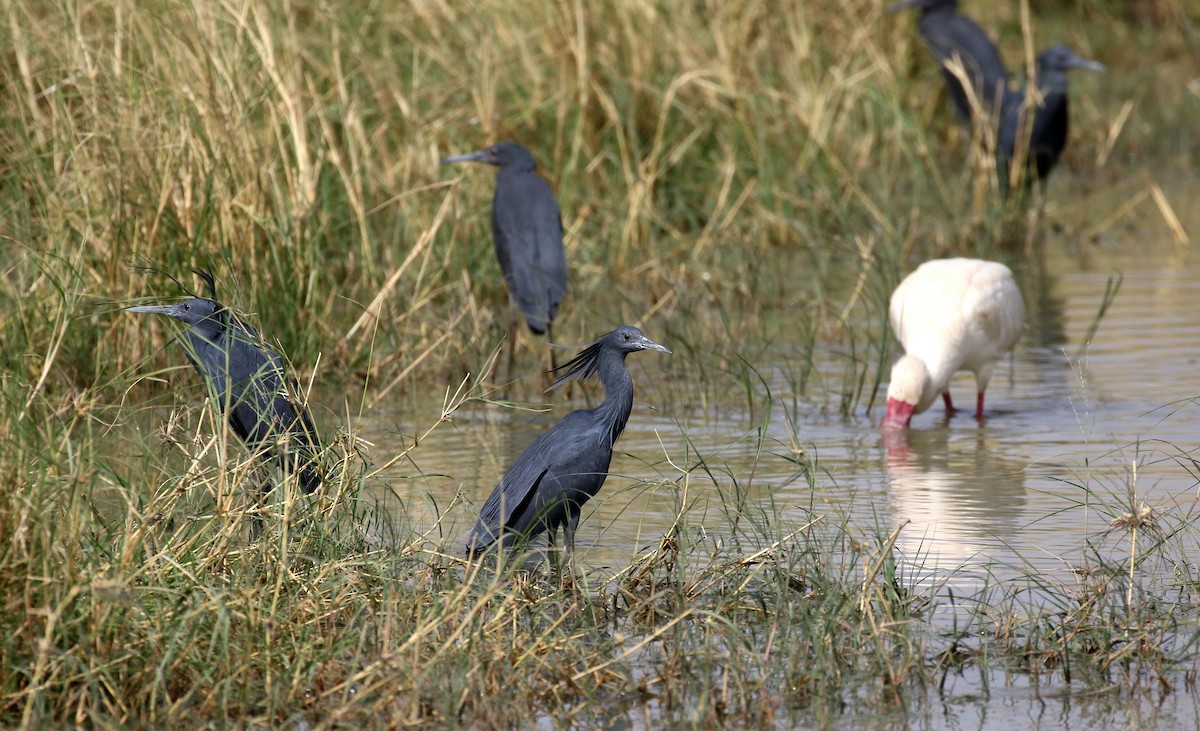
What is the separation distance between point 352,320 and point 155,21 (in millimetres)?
1347

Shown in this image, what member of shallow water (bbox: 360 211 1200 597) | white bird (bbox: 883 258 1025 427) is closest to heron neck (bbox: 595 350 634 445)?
shallow water (bbox: 360 211 1200 597)

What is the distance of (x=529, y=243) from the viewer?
682 cm

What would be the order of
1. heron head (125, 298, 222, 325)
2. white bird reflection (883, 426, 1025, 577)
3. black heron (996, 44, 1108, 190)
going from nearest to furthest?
white bird reflection (883, 426, 1025, 577), heron head (125, 298, 222, 325), black heron (996, 44, 1108, 190)

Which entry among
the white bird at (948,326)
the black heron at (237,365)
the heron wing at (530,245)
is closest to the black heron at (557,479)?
the black heron at (237,365)

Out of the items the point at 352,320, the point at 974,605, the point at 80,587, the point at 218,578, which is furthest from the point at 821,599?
the point at 352,320

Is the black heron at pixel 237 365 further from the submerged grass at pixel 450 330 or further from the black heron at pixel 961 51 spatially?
the black heron at pixel 961 51

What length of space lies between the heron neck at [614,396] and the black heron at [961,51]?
6.25 meters

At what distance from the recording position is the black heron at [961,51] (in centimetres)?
1049

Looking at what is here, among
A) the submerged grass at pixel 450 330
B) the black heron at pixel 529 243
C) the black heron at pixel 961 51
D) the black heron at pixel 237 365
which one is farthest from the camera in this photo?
the black heron at pixel 961 51

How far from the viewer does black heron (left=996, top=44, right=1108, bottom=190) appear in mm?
9695

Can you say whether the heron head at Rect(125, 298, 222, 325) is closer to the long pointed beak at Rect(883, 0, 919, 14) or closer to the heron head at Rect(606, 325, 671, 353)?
the heron head at Rect(606, 325, 671, 353)

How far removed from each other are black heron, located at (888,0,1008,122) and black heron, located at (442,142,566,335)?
3992 mm

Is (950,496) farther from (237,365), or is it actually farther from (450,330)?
(450,330)

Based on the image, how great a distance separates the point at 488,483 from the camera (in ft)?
16.8
